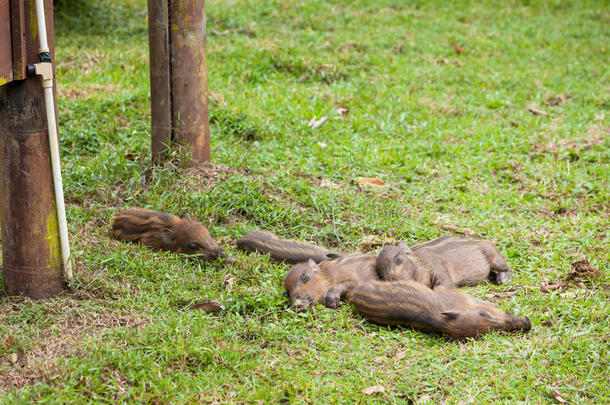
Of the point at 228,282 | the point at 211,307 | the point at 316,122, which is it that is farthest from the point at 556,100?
the point at 211,307

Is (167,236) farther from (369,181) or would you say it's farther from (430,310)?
(369,181)

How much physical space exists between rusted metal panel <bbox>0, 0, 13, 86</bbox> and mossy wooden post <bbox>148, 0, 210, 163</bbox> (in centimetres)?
230

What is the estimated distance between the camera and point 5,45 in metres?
4.05

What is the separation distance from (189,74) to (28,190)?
242 cm

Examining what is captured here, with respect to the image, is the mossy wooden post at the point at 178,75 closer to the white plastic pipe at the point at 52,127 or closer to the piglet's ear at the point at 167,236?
the piglet's ear at the point at 167,236

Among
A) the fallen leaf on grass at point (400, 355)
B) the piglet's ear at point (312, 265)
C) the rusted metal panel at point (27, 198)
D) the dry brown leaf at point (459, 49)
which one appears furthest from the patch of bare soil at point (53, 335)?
the dry brown leaf at point (459, 49)

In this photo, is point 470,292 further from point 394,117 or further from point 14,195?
point 394,117

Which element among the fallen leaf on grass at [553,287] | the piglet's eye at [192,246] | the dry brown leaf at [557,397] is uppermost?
the piglet's eye at [192,246]

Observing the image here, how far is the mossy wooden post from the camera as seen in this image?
6.28 meters

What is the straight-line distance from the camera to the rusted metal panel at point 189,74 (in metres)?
6.29

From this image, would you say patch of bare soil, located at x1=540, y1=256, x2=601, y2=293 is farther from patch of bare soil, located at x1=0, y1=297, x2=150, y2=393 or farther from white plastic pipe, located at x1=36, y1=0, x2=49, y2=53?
white plastic pipe, located at x1=36, y1=0, x2=49, y2=53

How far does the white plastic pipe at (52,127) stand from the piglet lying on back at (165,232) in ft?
3.35

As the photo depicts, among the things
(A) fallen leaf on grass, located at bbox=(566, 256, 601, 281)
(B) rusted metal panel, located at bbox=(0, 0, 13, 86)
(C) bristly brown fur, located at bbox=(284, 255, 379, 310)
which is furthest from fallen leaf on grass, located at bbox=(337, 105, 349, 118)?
(B) rusted metal panel, located at bbox=(0, 0, 13, 86)

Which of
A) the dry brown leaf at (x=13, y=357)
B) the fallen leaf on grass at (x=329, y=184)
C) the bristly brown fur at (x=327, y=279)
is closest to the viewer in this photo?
the dry brown leaf at (x=13, y=357)
